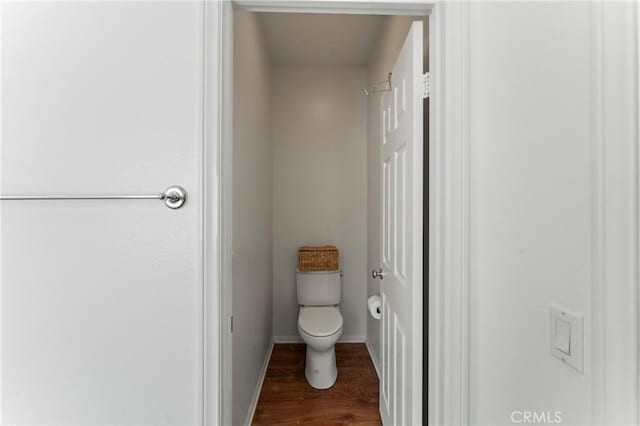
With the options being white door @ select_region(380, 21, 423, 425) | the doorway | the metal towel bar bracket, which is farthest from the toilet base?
the metal towel bar bracket

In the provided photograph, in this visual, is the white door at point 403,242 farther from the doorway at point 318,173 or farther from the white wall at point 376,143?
the doorway at point 318,173

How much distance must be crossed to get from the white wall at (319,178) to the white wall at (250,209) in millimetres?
265

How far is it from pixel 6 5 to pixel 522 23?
1441mm

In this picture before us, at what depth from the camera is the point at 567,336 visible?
635mm

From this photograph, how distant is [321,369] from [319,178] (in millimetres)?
1609

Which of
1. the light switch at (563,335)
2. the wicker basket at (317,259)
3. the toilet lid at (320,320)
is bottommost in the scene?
the toilet lid at (320,320)

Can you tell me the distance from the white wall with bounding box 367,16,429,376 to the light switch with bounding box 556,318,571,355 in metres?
1.62

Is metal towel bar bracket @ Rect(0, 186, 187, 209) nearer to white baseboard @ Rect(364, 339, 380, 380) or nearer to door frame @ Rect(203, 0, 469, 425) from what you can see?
door frame @ Rect(203, 0, 469, 425)

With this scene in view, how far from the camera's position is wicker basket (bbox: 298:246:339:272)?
2727 mm

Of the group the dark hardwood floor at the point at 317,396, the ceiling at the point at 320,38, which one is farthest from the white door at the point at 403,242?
the ceiling at the point at 320,38

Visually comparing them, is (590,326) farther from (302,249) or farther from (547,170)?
(302,249)

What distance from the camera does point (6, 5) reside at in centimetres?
93

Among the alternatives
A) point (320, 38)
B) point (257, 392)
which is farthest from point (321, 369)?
point (320, 38)

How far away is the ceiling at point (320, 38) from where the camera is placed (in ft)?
7.36
